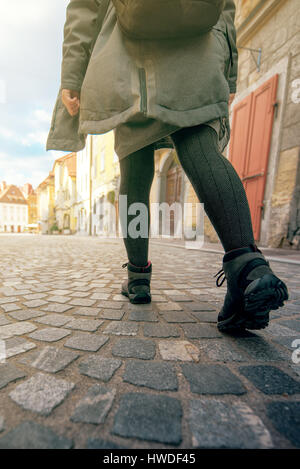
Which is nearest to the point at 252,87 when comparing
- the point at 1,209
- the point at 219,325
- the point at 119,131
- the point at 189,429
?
the point at 119,131

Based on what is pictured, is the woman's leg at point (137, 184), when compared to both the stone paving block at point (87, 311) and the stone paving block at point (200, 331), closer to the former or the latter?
the stone paving block at point (87, 311)

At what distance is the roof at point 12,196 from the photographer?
5634cm

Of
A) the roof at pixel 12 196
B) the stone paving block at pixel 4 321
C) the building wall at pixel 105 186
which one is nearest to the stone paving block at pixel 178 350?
the stone paving block at pixel 4 321

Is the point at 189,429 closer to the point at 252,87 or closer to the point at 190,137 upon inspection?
the point at 190,137

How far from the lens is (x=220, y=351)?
806 mm

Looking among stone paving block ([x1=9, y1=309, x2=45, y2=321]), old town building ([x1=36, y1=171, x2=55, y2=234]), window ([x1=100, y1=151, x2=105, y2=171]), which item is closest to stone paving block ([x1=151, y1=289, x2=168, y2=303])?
stone paving block ([x1=9, y1=309, x2=45, y2=321])

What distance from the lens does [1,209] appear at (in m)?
55.7

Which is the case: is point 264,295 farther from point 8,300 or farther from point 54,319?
point 8,300

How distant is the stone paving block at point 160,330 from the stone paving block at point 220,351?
0.42ft

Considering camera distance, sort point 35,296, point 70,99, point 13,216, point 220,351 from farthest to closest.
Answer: point 13,216 < point 35,296 < point 70,99 < point 220,351

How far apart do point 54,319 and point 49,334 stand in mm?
164

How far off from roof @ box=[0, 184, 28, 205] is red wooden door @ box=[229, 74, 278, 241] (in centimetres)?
6281

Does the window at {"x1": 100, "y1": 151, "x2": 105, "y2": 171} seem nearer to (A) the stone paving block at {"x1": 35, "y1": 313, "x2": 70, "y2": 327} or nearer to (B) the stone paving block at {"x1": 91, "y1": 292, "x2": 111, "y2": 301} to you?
(B) the stone paving block at {"x1": 91, "y1": 292, "x2": 111, "y2": 301}

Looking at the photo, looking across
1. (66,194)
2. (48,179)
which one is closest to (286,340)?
(66,194)
